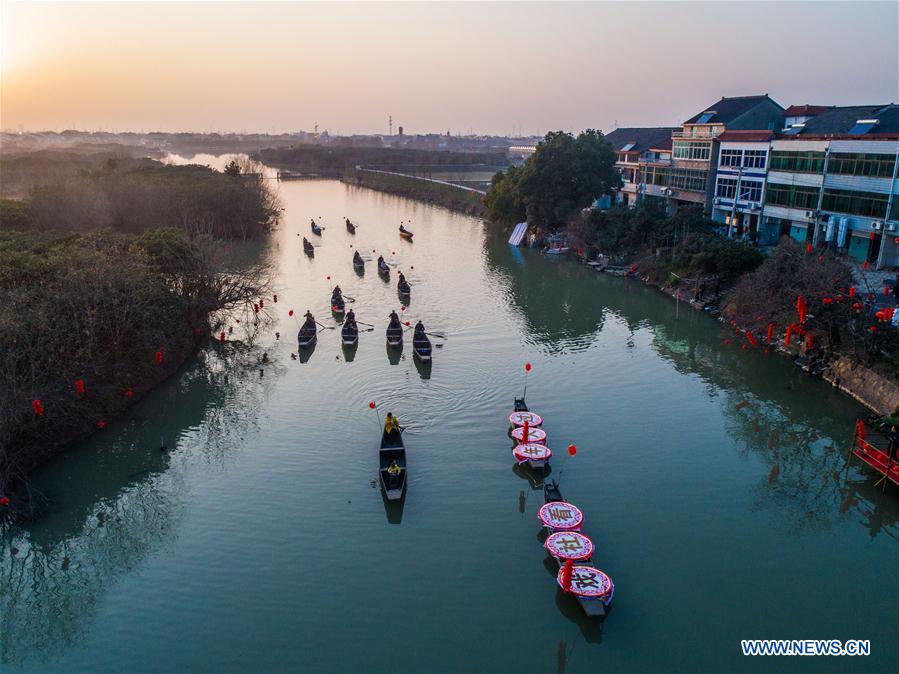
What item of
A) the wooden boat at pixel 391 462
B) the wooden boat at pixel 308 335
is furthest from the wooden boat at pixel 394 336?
the wooden boat at pixel 391 462

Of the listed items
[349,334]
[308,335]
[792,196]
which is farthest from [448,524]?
[792,196]

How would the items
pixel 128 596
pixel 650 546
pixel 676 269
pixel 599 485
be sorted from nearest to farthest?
1. pixel 128 596
2. pixel 650 546
3. pixel 599 485
4. pixel 676 269

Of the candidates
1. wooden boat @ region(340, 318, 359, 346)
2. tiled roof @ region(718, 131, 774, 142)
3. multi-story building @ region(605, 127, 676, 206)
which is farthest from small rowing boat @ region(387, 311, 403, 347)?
multi-story building @ region(605, 127, 676, 206)

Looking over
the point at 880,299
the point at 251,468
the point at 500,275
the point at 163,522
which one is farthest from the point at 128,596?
the point at 500,275

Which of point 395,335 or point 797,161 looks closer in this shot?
point 395,335

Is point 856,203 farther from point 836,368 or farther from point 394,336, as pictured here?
point 394,336

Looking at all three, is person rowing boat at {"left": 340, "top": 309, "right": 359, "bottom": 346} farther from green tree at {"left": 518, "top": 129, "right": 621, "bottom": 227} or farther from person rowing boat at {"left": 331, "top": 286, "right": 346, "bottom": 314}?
green tree at {"left": 518, "top": 129, "right": 621, "bottom": 227}

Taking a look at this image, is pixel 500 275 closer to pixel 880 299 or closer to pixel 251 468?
pixel 880 299
